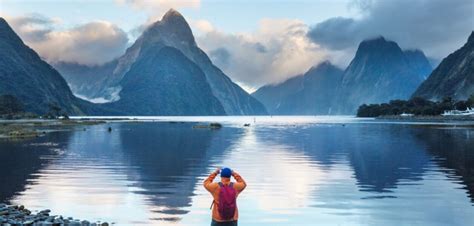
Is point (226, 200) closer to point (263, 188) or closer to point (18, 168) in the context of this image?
point (263, 188)

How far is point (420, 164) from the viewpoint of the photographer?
1774 inches

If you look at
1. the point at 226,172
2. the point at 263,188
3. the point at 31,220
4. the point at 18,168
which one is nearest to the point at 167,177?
the point at 263,188

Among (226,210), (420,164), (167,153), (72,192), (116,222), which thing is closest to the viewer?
(226,210)

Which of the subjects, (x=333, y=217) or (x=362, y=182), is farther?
(x=362, y=182)

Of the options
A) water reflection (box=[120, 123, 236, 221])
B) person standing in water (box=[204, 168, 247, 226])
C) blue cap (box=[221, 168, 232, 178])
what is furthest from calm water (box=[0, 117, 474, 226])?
blue cap (box=[221, 168, 232, 178])

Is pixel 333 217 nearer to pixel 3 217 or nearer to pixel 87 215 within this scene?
pixel 87 215

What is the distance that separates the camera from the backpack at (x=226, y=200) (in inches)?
564

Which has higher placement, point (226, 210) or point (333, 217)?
point (226, 210)

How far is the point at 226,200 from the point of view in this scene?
1434 cm

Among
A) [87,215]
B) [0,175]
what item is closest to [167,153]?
[0,175]

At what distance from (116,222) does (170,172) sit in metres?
17.7

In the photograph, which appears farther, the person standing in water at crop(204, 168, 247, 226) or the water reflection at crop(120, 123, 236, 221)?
the water reflection at crop(120, 123, 236, 221)

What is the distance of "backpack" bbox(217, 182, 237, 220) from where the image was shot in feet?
47.0

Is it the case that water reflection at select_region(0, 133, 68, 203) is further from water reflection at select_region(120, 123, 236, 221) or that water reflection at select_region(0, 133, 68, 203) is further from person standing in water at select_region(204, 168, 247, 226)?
person standing in water at select_region(204, 168, 247, 226)
